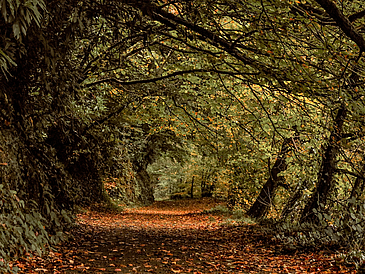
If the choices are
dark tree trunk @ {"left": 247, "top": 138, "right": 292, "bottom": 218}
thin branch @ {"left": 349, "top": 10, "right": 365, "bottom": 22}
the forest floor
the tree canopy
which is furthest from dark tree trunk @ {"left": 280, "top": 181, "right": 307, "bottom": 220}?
thin branch @ {"left": 349, "top": 10, "right": 365, "bottom": 22}

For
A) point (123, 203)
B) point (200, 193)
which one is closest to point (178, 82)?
point (123, 203)

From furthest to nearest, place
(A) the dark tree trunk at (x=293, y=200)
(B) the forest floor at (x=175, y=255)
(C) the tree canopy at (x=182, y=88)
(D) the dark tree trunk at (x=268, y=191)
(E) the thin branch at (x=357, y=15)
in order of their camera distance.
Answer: (D) the dark tree trunk at (x=268, y=191)
(A) the dark tree trunk at (x=293, y=200)
(B) the forest floor at (x=175, y=255)
(C) the tree canopy at (x=182, y=88)
(E) the thin branch at (x=357, y=15)

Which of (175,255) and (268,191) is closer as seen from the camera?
(175,255)

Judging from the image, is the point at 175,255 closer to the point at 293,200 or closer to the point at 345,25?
the point at 293,200

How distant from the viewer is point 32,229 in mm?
5914

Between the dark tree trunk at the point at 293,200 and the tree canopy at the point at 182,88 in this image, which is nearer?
the tree canopy at the point at 182,88

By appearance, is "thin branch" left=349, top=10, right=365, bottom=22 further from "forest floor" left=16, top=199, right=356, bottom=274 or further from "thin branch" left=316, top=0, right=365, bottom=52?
"forest floor" left=16, top=199, right=356, bottom=274

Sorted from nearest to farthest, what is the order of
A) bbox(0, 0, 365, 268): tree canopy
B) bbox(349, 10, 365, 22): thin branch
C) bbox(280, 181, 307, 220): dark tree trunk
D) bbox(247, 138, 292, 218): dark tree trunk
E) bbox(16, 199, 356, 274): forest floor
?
bbox(349, 10, 365, 22): thin branch → bbox(0, 0, 365, 268): tree canopy → bbox(16, 199, 356, 274): forest floor → bbox(280, 181, 307, 220): dark tree trunk → bbox(247, 138, 292, 218): dark tree trunk

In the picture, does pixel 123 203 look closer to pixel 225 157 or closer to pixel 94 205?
pixel 94 205

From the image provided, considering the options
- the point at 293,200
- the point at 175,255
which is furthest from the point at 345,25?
the point at 293,200

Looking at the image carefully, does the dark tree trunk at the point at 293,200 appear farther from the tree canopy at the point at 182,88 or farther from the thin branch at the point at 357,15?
the thin branch at the point at 357,15

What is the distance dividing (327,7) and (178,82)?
23.5 feet

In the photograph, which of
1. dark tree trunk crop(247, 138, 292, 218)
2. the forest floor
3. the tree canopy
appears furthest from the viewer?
dark tree trunk crop(247, 138, 292, 218)

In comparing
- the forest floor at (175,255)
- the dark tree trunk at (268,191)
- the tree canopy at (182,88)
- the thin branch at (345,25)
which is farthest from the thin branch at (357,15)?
the dark tree trunk at (268,191)
